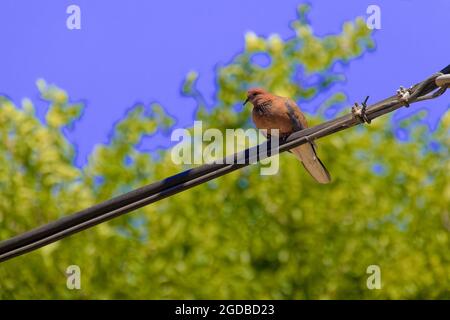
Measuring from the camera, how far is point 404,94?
14.7 feet

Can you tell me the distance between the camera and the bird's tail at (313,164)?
6.93 meters

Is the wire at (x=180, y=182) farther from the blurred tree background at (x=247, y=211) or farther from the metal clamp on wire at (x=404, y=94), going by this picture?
the blurred tree background at (x=247, y=211)

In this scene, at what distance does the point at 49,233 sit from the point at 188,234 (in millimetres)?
9143

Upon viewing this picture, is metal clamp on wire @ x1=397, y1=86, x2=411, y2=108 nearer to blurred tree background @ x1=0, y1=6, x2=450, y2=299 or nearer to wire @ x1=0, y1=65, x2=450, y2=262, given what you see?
wire @ x1=0, y1=65, x2=450, y2=262

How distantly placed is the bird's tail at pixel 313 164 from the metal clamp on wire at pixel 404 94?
243 centimetres

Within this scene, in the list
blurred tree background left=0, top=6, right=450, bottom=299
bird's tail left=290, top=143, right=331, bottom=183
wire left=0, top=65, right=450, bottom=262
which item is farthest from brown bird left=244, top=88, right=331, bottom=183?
blurred tree background left=0, top=6, right=450, bottom=299

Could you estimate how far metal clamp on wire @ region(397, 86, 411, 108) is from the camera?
4457 mm

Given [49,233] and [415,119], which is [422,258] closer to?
[415,119]

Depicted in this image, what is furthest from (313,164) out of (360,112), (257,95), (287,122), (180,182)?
(180,182)

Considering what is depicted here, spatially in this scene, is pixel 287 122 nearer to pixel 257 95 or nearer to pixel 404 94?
pixel 257 95

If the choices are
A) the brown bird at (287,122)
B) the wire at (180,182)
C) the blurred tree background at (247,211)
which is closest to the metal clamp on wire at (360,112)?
the wire at (180,182)

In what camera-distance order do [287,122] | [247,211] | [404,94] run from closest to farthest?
1. [404,94]
2. [287,122]
3. [247,211]

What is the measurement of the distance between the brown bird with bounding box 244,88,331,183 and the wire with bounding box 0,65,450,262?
2.28 meters

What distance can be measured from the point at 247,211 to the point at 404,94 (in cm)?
910
